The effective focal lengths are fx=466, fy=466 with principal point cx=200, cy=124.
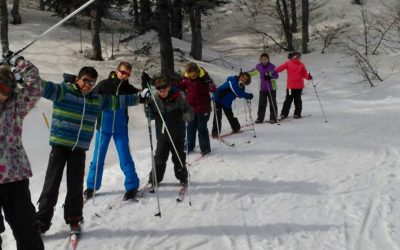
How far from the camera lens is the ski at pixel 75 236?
17.3 feet

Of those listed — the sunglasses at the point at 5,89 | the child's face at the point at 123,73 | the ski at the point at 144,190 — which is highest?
the child's face at the point at 123,73

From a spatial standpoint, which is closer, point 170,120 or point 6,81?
→ point 6,81

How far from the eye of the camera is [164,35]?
14.7m

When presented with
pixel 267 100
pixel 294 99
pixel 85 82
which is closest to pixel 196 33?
pixel 294 99

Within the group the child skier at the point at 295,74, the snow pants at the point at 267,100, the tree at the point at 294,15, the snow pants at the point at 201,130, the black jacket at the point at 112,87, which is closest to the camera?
the black jacket at the point at 112,87

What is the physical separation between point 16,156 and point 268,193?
3.92 m

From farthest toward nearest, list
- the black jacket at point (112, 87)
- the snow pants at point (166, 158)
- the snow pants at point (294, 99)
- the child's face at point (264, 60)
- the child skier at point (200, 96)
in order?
1. the snow pants at point (294, 99)
2. the child's face at point (264, 60)
3. the child skier at point (200, 96)
4. the snow pants at point (166, 158)
5. the black jacket at point (112, 87)

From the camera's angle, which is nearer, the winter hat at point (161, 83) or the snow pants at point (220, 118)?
the winter hat at point (161, 83)

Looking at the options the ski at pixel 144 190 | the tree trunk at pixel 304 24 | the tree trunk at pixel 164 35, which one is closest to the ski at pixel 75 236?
the ski at pixel 144 190

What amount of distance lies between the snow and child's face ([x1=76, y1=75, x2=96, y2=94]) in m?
1.73

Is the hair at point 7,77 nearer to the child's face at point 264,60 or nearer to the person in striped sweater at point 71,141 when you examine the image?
the person in striped sweater at point 71,141

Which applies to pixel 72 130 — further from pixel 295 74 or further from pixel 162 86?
pixel 295 74

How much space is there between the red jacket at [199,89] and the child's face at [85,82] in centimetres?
376

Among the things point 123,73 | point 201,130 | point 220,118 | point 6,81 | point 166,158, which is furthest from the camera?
point 220,118
